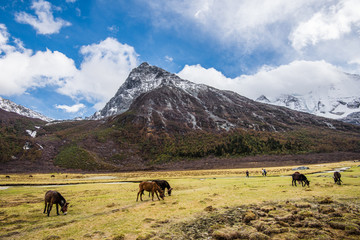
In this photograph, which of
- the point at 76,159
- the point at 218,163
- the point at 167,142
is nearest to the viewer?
the point at 76,159

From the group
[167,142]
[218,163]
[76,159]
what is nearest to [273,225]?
[218,163]

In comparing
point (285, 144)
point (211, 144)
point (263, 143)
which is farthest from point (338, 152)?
point (211, 144)

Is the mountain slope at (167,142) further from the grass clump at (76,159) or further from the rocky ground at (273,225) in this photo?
the rocky ground at (273,225)

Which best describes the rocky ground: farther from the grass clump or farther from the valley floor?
the grass clump

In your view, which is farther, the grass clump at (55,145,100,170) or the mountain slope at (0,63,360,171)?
the mountain slope at (0,63,360,171)

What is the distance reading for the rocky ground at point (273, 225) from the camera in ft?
31.4

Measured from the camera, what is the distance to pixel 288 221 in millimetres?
11539

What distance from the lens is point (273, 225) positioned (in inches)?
428

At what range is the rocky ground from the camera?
959cm

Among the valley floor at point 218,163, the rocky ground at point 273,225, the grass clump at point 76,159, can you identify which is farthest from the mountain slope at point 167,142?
the rocky ground at point 273,225

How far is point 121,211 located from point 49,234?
5.94 m

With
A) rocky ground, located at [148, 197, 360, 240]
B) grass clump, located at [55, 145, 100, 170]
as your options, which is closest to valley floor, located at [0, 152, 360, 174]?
grass clump, located at [55, 145, 100, 170]

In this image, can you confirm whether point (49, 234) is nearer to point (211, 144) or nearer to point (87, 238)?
point (87, 238)

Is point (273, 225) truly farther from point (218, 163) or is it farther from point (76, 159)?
point (76, 159)
